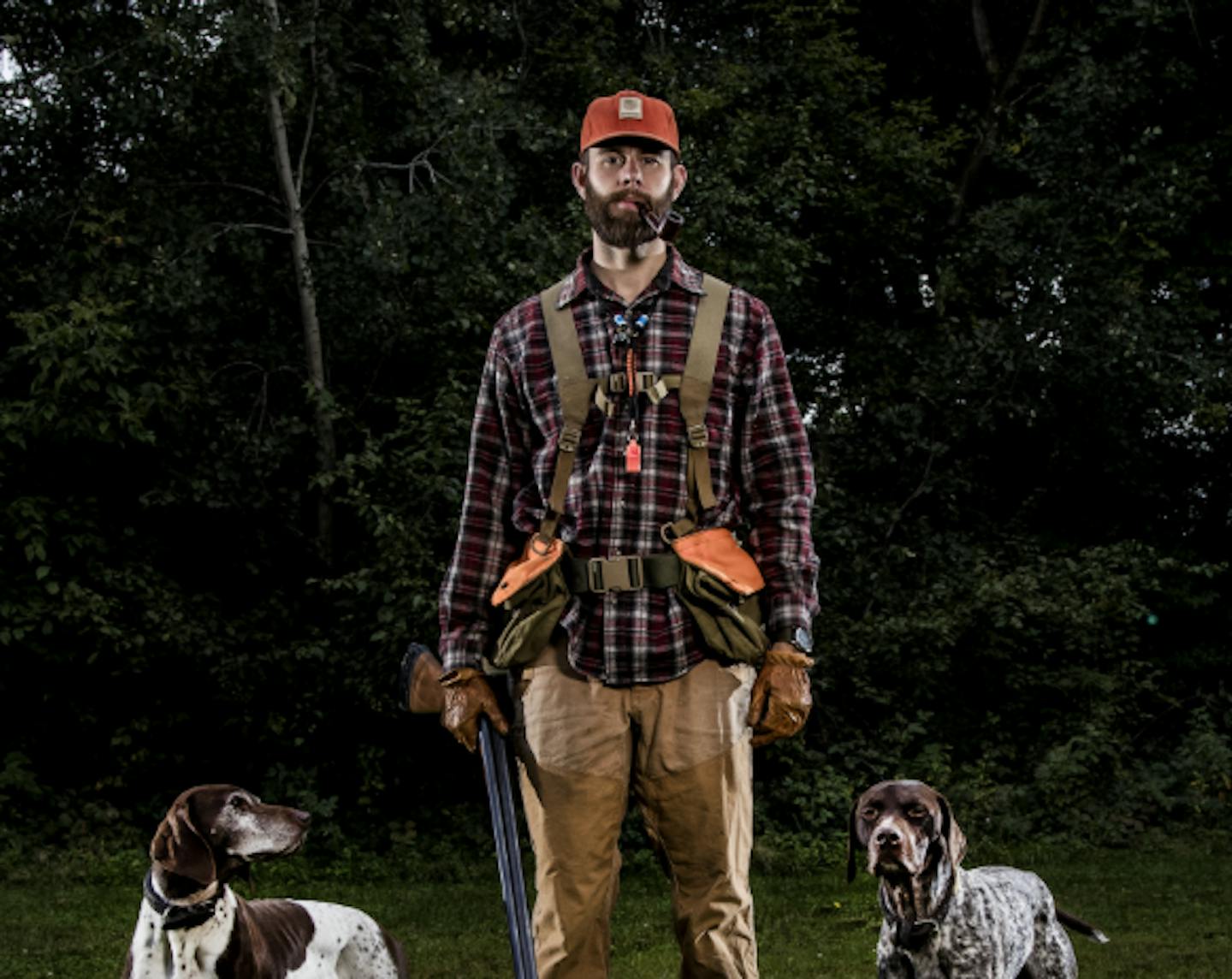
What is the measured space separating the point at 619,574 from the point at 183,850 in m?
1.49

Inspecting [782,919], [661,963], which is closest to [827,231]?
[782,919]

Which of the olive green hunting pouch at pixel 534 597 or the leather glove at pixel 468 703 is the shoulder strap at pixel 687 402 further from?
the leather glove at pixel 468 703

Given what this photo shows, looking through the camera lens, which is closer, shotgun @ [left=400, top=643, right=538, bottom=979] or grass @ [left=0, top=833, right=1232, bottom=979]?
shotgun @ [left=400, top=643, right=538, bottom=979]

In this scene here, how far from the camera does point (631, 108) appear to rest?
3623mm

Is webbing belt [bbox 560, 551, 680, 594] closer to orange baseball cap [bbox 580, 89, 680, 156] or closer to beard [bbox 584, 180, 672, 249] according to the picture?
beard [bbox 584, 180, 672, 249]

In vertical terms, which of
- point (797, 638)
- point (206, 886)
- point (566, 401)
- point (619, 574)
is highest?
point (566, 401)

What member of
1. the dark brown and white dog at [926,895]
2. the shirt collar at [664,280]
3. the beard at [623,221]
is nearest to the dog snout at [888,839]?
the dark brown and white dog at [926,895]

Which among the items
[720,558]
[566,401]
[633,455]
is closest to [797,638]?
[720,558]

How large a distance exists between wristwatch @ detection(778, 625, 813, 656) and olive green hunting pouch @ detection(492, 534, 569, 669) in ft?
1.39

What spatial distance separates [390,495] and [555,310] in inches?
265

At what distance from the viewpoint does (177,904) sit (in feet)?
14.4

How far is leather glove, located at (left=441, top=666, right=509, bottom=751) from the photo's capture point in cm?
369

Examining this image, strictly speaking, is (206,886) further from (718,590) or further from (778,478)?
(778,478)

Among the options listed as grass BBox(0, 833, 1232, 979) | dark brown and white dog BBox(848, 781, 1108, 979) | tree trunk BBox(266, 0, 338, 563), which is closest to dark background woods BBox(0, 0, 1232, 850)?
tree trunk BBox(266, 0, 338, 563)
